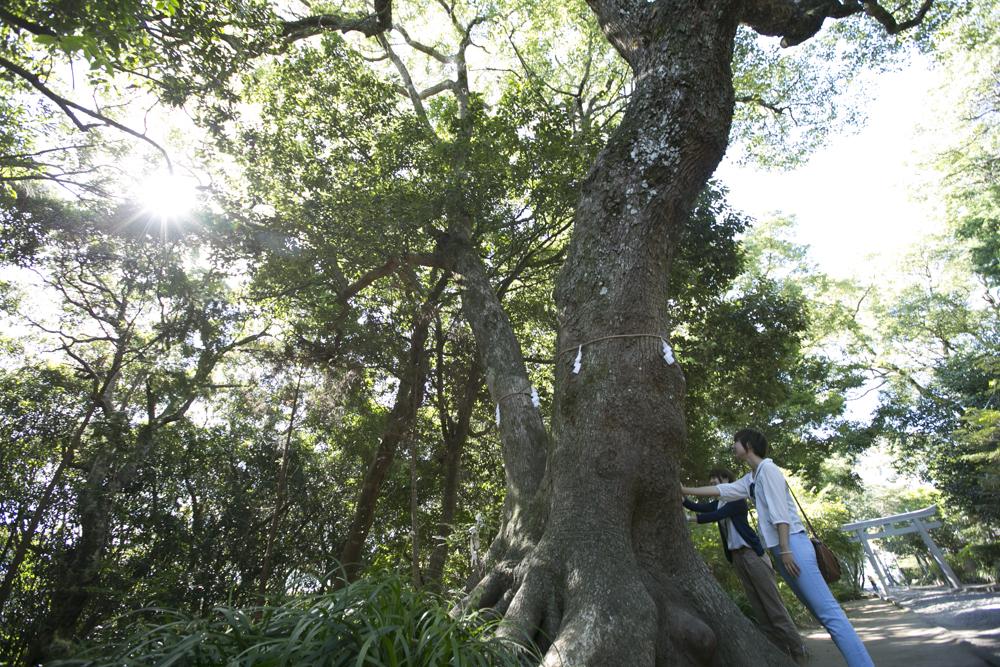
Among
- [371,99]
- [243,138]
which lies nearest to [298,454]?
[243,138]

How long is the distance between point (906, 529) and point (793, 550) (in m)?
10.7

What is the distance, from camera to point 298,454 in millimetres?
9422

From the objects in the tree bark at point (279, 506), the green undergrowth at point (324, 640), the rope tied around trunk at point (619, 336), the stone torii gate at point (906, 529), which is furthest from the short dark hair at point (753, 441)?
the stone torii gate at point (906, 529)

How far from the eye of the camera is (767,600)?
3.95 meters

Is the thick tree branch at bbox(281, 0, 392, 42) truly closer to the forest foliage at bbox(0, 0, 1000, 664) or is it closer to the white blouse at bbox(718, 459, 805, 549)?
the forest foliage at bbox(0, 0, 1000, 664)

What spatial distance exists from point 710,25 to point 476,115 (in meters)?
3.46

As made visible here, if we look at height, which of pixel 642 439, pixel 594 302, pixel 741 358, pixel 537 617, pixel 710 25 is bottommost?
pixel 537 617

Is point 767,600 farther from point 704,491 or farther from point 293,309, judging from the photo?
point 293,309

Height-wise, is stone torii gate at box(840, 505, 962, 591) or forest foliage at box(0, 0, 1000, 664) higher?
forest foliage at box(0, 0, 1000, 664)

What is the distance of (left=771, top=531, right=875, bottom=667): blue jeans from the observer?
117 inches

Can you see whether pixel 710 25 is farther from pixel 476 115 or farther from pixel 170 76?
pixel 170 76

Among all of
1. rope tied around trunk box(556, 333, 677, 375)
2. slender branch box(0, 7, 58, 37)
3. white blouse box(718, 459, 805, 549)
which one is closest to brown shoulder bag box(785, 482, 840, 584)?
white blouse box(718, 459, 805, 549)

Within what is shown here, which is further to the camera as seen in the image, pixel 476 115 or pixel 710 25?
pixel 476 115

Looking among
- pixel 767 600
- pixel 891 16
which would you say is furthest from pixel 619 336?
pixel 891 16
